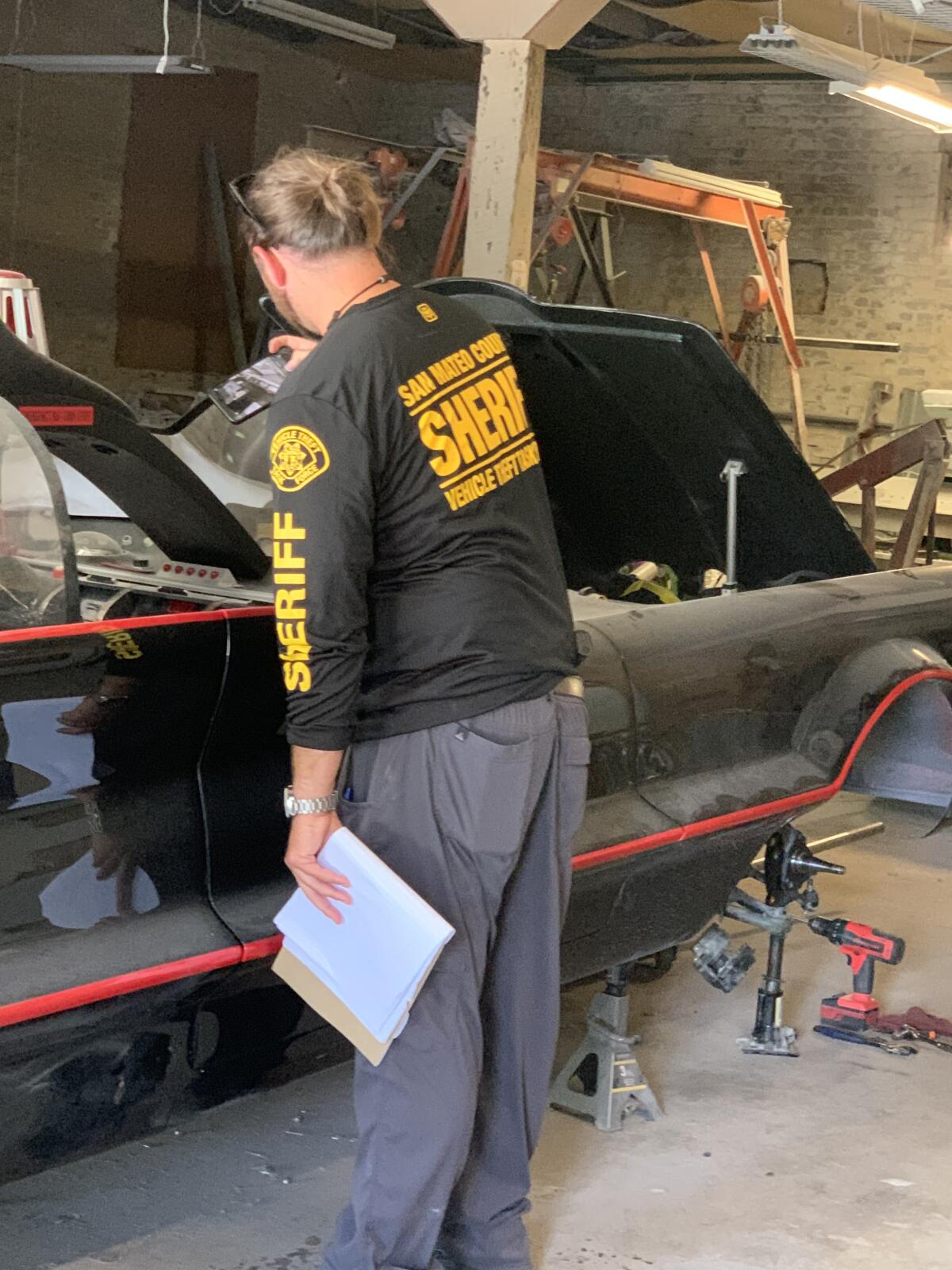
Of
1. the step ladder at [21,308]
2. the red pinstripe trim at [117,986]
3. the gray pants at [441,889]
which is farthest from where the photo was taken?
the step ladder at [21,308]

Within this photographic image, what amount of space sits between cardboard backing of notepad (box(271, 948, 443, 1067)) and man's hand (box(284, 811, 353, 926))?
0.10 metres

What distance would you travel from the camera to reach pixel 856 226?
14250mm

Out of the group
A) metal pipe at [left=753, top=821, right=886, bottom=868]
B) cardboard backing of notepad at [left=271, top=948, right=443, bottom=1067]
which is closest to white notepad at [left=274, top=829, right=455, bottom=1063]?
cardboard backing of notepad at [left=271, top=948, right=443, bottom=1067]

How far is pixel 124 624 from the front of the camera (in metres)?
2.16

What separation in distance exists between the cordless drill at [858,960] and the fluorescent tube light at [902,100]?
5.13 m

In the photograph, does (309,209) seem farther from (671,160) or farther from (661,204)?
(671,160)

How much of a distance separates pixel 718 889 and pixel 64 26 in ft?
38.3

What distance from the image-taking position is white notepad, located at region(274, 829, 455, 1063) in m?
2.12

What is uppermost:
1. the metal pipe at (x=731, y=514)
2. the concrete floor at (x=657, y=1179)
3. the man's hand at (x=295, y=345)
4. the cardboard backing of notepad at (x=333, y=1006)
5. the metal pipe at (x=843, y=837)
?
the man's hand at (x=295, y=345)

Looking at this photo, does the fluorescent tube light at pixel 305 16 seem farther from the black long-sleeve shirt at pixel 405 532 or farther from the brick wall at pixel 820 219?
the black long-sleeve shirt at pixel 405 532

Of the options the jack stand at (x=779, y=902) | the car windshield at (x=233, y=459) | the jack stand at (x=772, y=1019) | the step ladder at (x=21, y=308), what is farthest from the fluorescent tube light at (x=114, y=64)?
the jack stand at (x=772, y=1019)

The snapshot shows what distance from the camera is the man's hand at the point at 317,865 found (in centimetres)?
217

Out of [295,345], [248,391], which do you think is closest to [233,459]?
[248,391]

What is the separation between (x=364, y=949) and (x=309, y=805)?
22cm
